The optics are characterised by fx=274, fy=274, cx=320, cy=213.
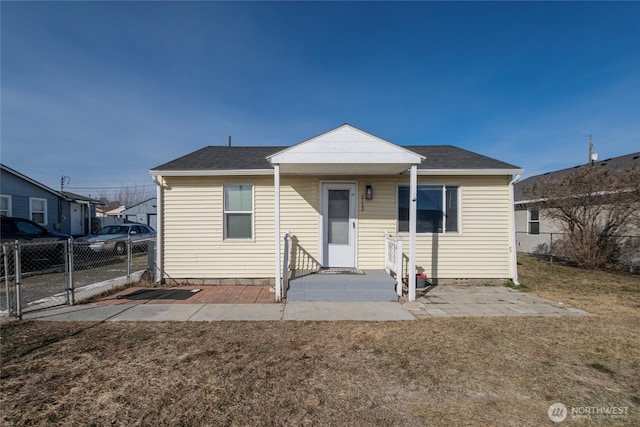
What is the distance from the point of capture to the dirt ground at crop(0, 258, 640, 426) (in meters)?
2.35

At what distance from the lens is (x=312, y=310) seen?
5.02 m

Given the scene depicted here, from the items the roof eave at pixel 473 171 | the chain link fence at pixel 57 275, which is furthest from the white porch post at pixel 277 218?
the roof eave at pixel 473 171

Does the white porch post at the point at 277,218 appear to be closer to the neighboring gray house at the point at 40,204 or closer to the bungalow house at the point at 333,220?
the bungalow house at the point at 333,220

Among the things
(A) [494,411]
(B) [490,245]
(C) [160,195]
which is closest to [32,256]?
(C) [160,195]

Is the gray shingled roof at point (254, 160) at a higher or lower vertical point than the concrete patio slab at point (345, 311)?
higher

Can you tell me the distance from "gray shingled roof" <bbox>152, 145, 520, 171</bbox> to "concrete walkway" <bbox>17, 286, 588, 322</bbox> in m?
3.10

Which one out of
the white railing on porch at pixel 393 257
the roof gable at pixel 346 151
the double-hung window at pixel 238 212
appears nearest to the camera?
the roof gable at pixel 346 151

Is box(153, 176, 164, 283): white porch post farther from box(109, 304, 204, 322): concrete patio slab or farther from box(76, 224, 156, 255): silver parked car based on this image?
box(76, 224, 156, 255): silver parked car

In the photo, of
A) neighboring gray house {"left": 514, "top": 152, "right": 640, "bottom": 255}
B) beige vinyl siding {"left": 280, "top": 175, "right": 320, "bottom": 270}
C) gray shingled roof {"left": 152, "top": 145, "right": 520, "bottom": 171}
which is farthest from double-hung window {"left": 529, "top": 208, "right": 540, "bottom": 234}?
beige vinyl siding {"left": 280, "top": 175, "right": 320, "bottom": 270}

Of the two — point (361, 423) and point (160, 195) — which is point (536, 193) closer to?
point (361, 423)

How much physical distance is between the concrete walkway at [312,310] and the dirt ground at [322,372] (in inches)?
11.8

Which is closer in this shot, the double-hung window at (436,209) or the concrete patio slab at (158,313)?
the concrete patio slab at (158,313)

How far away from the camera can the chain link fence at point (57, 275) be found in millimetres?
4473

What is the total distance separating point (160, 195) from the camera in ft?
21.9
